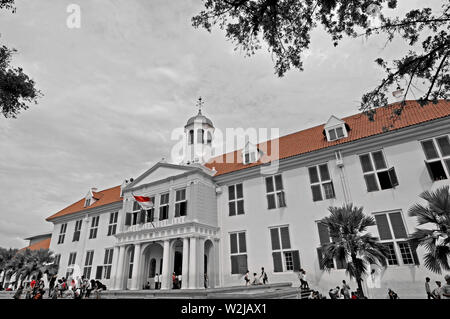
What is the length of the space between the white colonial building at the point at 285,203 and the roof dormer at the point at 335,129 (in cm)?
7

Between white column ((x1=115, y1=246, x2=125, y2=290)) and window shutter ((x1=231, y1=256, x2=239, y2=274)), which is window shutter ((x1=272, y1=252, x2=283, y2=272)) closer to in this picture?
window shutter ((x1=231, y1=256, x2=239, y2=274))

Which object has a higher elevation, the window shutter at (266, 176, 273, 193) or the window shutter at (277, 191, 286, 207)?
the window shutter at (266, 176, 273, 193)

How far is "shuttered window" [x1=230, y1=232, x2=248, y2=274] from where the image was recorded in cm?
2027

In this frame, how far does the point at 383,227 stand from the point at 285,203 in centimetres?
640

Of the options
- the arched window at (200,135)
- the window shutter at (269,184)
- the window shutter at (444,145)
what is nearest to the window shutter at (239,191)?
the window shutter at (269,184)

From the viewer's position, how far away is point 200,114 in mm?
31859

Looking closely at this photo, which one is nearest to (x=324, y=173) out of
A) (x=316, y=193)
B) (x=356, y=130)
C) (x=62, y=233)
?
(x=316, y=193)

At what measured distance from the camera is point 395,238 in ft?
50.6

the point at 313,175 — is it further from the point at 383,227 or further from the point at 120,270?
the point at 120,270

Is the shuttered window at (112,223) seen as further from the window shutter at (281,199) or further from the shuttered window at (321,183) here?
the shuttered window at (321,183)

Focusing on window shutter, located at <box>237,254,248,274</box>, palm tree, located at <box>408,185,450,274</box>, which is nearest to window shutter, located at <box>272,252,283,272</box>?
window shutter, located at <box>237,254,248,274</box>

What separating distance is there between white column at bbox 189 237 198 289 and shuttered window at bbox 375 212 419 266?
12230 mm
